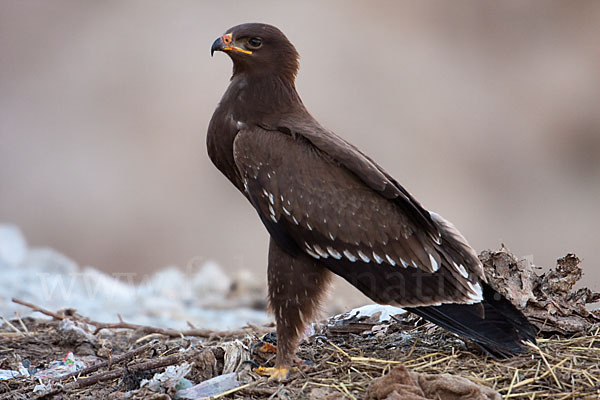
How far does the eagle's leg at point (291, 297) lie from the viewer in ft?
12.6

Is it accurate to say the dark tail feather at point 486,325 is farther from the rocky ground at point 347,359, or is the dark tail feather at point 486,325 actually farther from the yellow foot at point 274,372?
the yellow foot at point 274,372

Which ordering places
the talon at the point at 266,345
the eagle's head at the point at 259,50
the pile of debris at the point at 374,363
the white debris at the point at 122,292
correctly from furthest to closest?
the white debris at the point at 122,292
the eagle's head at the point at 259,50
the talon at the point at 266,345
the pile of debris at the point at 374,363

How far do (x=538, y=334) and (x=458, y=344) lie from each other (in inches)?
18.2

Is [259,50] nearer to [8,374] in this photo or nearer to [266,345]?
[266,345]

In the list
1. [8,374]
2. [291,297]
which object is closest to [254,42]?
[291,297]

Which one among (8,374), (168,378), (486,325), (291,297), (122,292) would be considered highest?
(291,297)

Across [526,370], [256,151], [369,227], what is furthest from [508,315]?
[256,151]

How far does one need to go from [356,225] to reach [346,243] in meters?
0.11

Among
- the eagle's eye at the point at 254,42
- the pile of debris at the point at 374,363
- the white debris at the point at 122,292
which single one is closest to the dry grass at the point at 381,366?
the pile of debris at the point at 374,363

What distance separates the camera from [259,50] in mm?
4309

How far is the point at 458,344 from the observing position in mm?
3975

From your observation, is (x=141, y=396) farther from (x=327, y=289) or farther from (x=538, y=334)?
(x=538, y=334)

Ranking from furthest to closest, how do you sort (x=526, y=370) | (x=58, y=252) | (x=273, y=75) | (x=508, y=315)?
(x=58, y=252) < (x=273, y=75) < (x=508, y=315) < (x=526, y=370)

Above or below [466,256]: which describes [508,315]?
below
